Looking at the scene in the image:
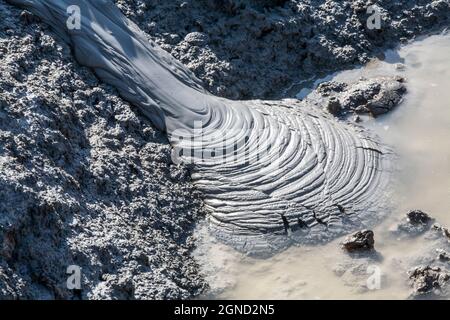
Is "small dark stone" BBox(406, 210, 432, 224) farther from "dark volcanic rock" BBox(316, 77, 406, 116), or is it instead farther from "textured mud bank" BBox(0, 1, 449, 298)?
"textured mud bank" BBox(0, 1, 449, 298)

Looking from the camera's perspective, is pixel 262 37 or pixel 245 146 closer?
pixel 245 146

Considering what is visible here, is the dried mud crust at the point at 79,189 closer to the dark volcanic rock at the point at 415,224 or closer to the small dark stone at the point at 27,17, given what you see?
the small dark stone at the point at 27,17

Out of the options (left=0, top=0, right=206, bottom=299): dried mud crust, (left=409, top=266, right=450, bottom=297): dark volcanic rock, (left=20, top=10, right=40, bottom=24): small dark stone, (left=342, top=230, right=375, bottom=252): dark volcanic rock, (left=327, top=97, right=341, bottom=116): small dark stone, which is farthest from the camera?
(left=327, top=97, right=341, bottom=116): small dark stone

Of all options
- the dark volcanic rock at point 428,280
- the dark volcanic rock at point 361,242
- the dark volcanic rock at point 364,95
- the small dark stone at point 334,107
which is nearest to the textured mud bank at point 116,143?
the dark volcanic rock at point 364,95

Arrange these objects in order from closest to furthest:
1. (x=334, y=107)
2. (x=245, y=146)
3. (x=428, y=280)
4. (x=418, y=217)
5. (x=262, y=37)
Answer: (x=428, y=280)
(x=418, y=217)
(x=245, y=146)
(x=334, y=107)
(x=262, y=37)

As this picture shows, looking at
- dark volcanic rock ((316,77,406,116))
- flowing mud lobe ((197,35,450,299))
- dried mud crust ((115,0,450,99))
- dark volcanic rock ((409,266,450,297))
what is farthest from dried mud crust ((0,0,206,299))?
dark volcanic rock ((316,77,406,116))

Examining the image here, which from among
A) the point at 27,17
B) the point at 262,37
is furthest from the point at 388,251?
the point at 27,17

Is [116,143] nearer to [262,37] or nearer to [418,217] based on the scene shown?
[262,37]
